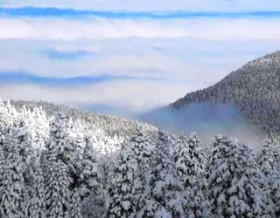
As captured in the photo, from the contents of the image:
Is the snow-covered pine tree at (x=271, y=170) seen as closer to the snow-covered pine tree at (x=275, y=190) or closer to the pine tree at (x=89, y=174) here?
the snow-covered pine tree at (x=275, y=190)

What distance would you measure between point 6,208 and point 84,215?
26.9 ft

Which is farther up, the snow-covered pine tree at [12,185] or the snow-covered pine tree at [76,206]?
the snow-covered pine tree at [12,185]

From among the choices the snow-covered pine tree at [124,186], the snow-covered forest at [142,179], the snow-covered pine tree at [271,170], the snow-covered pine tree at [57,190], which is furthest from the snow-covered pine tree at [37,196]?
the snow-covered pine tree at [271,170]

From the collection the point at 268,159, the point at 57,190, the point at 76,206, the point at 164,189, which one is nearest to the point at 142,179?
the point at 164,189

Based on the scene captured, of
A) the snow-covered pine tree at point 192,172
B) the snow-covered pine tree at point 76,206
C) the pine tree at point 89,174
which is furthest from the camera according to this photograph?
the pine tree at point 89,174

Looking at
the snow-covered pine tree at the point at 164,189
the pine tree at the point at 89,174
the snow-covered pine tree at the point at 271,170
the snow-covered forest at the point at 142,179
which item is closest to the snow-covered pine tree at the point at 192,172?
the snow-covered forest at the point at 142,179

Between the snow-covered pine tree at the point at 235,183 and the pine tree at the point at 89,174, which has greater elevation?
the pine tree at the point at 89,174

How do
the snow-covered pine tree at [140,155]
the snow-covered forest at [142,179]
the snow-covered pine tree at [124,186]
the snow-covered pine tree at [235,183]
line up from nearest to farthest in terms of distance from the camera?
the snow-covered forest at [142,179] → the snow-covered pine tree at [235,183] → the snow-covered pine tree at [140,155] → the snow-covered pine tree at [124,186]

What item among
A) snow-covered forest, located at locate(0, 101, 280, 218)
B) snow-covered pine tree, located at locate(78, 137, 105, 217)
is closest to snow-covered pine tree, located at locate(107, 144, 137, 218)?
snow-covered forest, located at locate(0, 101, 280, 218)

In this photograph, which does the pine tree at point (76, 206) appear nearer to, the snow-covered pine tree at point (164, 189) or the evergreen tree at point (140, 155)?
the evergreen tree at point (140, 155)

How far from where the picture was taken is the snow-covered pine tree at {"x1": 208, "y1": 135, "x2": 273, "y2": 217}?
48.1 m

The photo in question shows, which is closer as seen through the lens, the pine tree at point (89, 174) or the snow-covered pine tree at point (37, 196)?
the snow-covered pine tree at point (37, 196)

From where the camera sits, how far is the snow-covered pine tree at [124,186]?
166 ft

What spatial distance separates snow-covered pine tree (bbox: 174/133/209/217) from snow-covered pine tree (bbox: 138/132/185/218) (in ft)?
14.0
